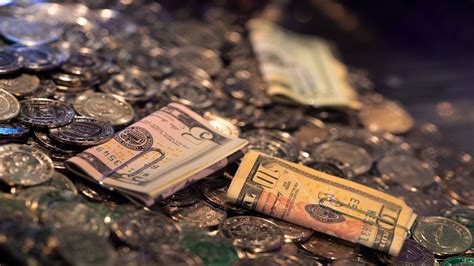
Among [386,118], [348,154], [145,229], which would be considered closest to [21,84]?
[145,229]

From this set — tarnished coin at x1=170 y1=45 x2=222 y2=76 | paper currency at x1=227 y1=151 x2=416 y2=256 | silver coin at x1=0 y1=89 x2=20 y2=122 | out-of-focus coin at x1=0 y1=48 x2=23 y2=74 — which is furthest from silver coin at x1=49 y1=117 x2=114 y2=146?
tarnished coin at x1=170 y1=45 x2=222 y2=76

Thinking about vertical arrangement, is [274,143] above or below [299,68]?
below

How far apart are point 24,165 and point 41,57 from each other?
1.84 ft

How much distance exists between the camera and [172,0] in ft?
9.28

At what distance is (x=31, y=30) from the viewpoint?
221cm

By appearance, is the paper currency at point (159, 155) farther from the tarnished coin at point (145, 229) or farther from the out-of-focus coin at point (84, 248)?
the out-of-focus coin at point (84, 248)

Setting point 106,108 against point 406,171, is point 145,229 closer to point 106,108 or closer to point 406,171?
point 106,108

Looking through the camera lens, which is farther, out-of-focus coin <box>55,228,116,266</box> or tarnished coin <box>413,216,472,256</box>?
tarnished coin <box>413,216,472,256</box>

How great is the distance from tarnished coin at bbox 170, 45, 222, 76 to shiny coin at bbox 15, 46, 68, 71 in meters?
0.46

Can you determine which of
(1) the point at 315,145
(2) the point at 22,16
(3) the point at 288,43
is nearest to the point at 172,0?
(3) the point at 288,43

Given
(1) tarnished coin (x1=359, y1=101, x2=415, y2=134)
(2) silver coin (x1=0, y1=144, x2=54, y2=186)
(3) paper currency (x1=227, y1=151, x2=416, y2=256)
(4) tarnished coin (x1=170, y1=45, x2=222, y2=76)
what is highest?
(4) tarnished coin (x1=170, y1=45, x2=222, y2=76)

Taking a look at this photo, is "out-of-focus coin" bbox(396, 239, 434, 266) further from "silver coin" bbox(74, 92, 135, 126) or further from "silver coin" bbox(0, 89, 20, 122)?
"silver coin" bbox(0, 89, 20, 122)

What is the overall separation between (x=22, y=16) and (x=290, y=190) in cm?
118

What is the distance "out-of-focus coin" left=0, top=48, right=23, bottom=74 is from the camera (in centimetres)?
193
